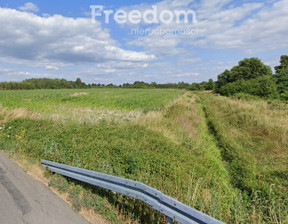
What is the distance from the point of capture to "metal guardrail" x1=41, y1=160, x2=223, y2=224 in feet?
7.68

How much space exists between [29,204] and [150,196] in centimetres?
263

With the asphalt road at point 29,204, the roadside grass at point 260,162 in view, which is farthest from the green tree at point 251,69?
the asphalt road at point 29,204

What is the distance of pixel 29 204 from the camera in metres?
3.60

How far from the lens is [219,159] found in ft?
26.4

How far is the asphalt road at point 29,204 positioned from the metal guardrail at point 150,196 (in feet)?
2.21

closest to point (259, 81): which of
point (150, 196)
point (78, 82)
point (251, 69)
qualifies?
point (251, 69)

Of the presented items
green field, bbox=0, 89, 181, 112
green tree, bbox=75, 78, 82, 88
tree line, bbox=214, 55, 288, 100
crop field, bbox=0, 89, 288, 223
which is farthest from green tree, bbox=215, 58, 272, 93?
green tree, bbox=75, 78, 82, 88

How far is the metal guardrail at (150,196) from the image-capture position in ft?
7.68

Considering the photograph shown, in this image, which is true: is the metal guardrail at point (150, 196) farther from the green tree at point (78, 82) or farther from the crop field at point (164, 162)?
the green tree at point (78, 82)

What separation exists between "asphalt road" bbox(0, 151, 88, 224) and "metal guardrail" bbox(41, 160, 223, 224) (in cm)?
67

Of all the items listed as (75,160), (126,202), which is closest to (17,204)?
(75,160)

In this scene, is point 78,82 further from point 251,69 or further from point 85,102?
point 85,102

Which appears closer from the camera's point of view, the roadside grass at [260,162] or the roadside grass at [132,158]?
the roadside grass at [132,158]

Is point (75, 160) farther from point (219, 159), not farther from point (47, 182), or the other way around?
point (219, 159)
